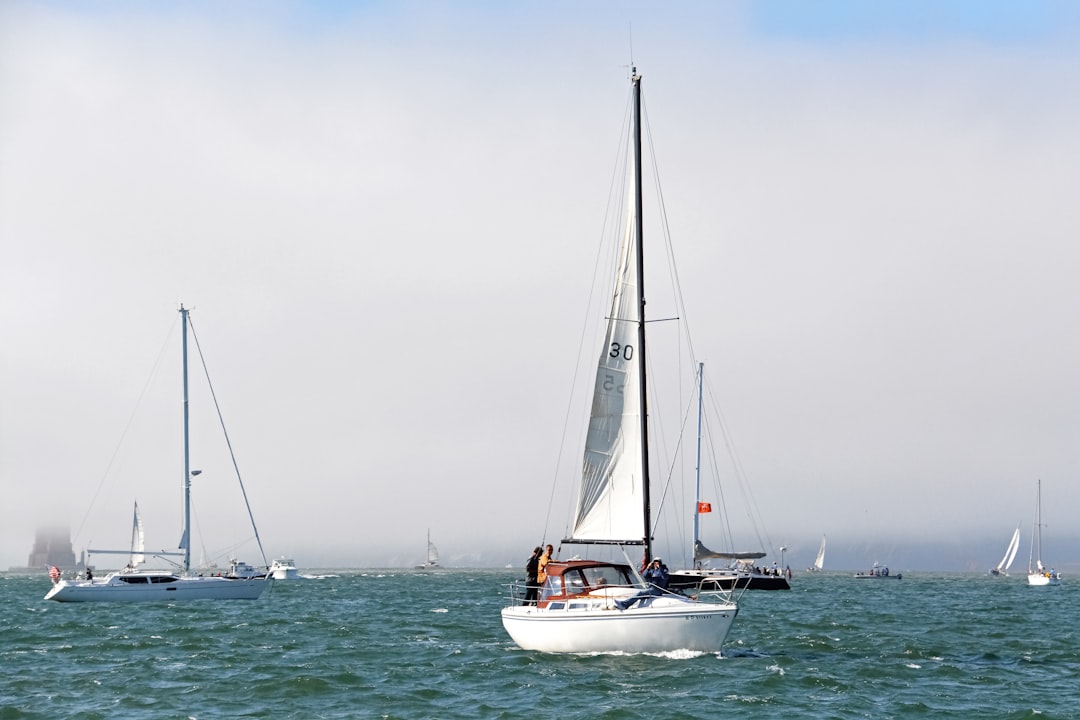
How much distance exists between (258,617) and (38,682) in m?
27.1

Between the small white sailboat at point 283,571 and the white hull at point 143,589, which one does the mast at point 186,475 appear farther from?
the small white sailboat at point 283,571

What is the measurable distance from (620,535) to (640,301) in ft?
23.1

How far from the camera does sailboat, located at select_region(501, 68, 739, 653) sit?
3106 cm

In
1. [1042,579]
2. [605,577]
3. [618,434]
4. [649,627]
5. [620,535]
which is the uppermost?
[618,434]

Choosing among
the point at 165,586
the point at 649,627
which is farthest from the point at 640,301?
the point at 165,586

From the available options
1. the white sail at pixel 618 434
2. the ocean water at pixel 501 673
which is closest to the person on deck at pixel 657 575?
the white sail at pixel 618 434

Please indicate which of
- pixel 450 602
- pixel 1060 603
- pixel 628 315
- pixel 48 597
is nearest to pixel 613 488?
pixel 628 315

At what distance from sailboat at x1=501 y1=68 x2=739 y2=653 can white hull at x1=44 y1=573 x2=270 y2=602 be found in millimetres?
43937

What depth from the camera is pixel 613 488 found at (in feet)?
114

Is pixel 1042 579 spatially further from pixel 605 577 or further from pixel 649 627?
pixel 649 627

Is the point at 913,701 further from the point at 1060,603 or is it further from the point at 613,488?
the point at 1060,603

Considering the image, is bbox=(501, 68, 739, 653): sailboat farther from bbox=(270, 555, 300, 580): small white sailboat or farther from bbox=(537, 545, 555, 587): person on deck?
bbox=(270, 555, 300, 580): small white sailboat

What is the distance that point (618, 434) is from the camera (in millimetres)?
35062

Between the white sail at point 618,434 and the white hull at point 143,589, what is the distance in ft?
151
